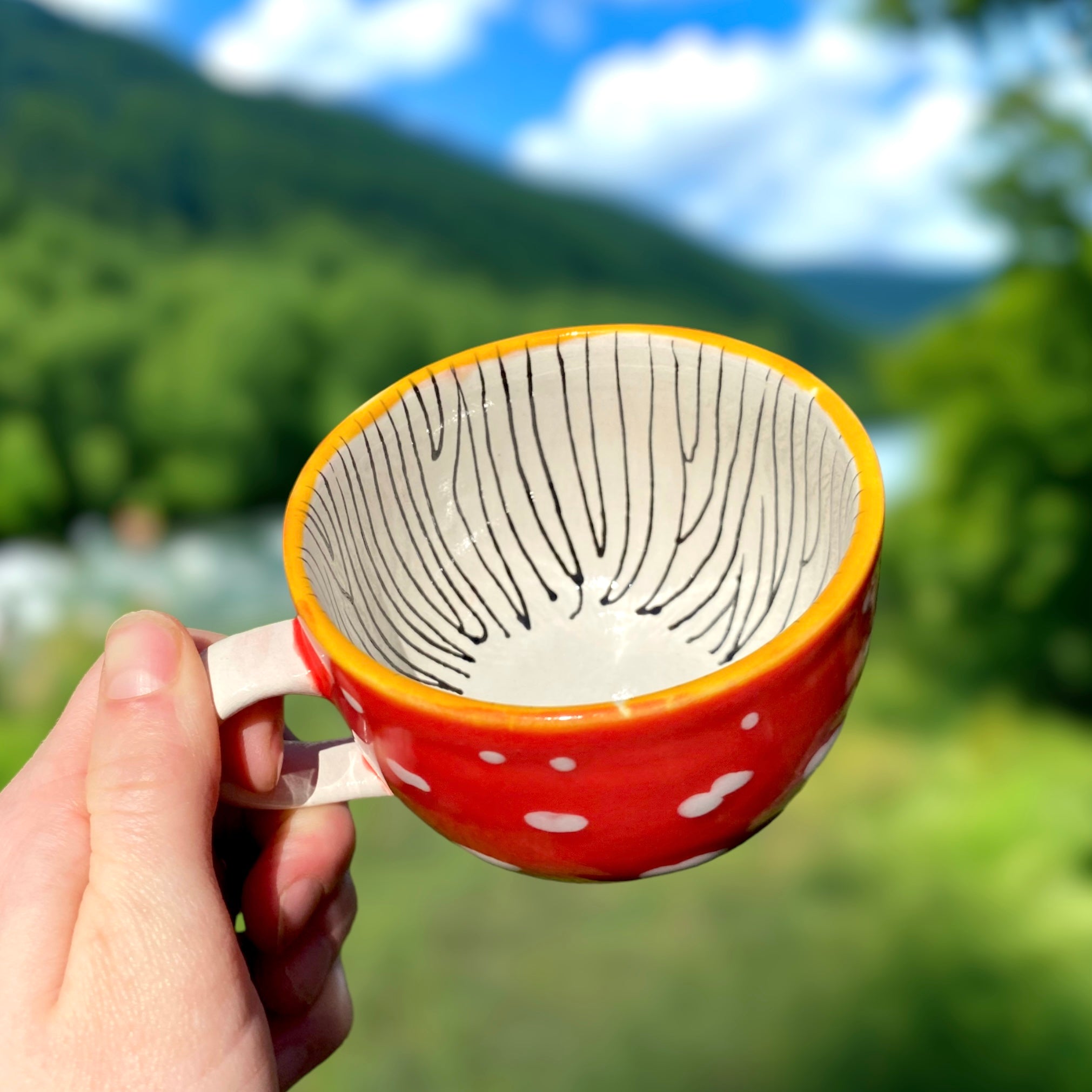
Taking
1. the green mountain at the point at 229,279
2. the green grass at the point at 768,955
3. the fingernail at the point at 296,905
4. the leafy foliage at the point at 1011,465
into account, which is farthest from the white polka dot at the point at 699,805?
the green mountain at the point at 229,279

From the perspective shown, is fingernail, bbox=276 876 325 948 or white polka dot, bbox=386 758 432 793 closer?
white polka dot, bbox=386 758 432 793

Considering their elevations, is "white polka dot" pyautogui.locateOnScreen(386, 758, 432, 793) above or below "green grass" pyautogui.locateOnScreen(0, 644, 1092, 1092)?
above

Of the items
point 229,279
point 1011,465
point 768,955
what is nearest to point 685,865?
point 768,955

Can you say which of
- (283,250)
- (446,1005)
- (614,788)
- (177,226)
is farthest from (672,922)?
(177,226)

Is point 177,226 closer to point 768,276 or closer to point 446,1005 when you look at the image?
point 768,276

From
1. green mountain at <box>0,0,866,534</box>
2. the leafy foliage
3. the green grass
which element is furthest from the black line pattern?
green mountain at <box>0,0,866,534</box>

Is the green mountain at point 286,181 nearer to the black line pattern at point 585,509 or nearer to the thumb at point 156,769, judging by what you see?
the black line pattern at point 585,509

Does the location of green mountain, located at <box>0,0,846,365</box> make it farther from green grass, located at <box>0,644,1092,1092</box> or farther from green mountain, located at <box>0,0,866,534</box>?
green grass, located at <box>0,644,1092,1092</box>

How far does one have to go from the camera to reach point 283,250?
5.41 feet

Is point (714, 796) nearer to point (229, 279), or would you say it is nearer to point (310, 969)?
point (310, 969)

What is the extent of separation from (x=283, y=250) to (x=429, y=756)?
4.64 feet

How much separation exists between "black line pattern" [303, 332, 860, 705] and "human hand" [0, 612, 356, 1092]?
0.07m

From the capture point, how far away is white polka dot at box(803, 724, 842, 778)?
0.40 metres

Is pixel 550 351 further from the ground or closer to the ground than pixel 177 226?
further from the ground
